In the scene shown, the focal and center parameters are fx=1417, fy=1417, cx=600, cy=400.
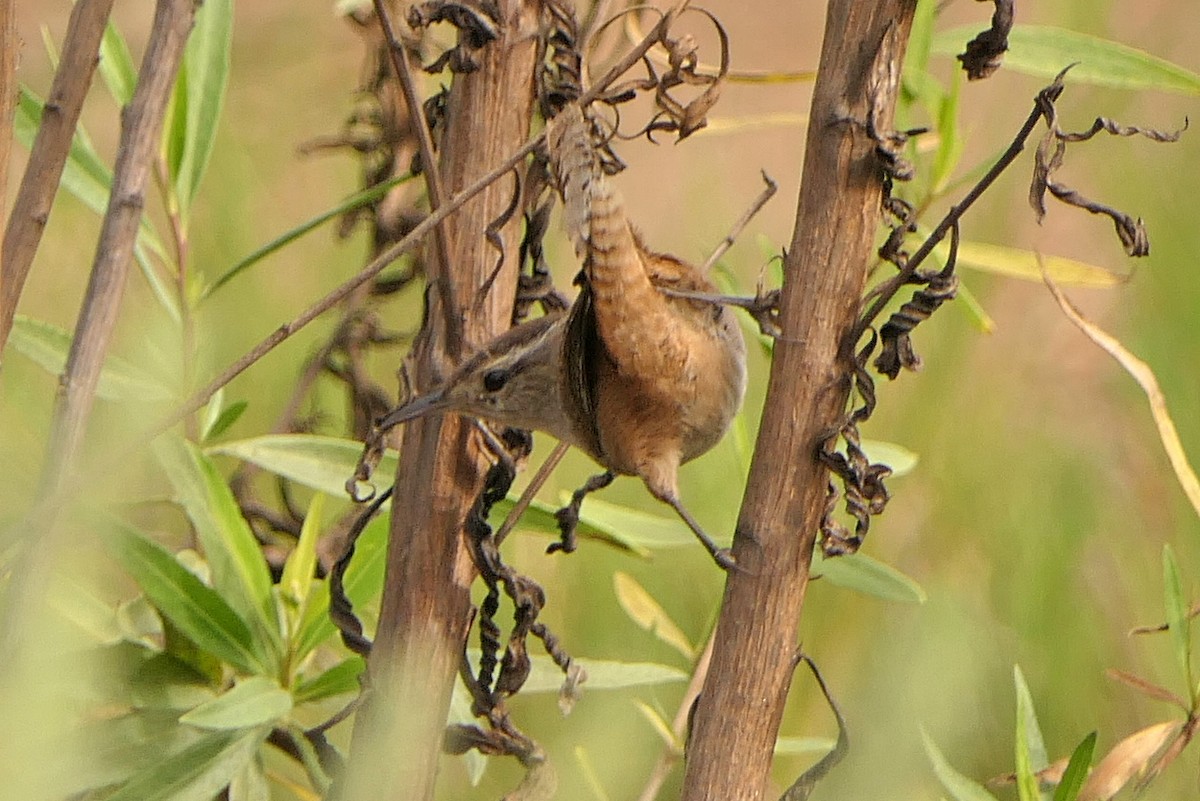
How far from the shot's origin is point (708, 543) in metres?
0.85

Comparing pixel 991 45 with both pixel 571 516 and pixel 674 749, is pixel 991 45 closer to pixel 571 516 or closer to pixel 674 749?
pixel 571 516

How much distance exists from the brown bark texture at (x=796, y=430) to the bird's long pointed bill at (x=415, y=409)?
26 centimetres

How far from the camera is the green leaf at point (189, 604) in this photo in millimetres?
976

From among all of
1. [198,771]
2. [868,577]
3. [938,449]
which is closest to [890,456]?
[868,577]

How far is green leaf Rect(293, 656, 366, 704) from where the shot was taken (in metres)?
1.01

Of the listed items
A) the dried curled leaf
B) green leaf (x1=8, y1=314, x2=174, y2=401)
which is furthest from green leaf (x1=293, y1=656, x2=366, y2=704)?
the dried curled leaf

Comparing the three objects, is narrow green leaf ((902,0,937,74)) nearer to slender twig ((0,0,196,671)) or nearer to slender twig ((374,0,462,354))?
slender twig ((374,0,462,354))

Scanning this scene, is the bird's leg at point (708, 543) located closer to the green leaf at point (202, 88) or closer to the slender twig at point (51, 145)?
the slender twig at point (51, 145)

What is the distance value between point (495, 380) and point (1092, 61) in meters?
0.51

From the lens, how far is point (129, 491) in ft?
2.10

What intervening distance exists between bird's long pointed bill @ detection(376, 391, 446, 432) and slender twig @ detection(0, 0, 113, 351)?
0.79 feet

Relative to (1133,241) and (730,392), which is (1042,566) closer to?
(730,392)

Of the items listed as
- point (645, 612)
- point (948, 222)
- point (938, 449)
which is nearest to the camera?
point (948, 222)

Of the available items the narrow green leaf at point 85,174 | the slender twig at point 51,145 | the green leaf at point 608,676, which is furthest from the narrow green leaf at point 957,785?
the narrow green leaf at point 85,174
